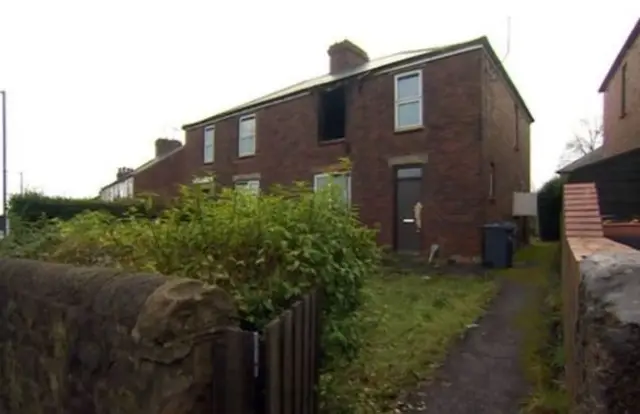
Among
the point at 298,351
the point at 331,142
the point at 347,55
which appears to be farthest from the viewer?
the point at 347,55

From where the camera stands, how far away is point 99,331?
2.83 metres

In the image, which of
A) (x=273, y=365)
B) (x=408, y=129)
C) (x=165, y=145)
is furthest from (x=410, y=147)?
(x=165, y=145)

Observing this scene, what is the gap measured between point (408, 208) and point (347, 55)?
22.5 ft

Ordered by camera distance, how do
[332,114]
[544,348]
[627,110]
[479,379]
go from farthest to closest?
[332,114] < [627,110] < [544,348] < [479,379]

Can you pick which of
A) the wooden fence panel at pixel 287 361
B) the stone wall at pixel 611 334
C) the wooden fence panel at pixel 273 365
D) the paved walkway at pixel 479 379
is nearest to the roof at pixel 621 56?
the paved walkway at pixel 479 379

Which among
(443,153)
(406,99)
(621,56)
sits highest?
(621,56)

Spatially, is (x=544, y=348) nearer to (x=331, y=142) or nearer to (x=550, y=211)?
(x=550, y=211)

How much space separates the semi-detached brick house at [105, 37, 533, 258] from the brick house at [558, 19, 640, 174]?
2.41 m

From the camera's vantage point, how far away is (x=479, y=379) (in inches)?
181

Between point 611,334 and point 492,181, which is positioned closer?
point 611,334

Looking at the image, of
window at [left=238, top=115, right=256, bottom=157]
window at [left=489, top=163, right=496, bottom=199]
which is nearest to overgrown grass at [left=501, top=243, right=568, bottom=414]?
window at [left=489, top=163, right=496, bottom=199]

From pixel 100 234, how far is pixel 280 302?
2.15 metres

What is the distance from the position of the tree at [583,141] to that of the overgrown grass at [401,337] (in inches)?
1460

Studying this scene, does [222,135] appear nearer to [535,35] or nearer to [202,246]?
[535,35]
